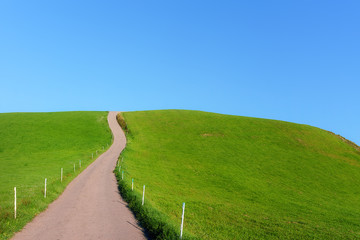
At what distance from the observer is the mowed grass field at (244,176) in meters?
19.9

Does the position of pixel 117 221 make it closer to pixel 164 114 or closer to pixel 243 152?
pixel 243 152

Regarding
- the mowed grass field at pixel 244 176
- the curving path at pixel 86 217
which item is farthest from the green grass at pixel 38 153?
the mowed grass field at pixel 244 176

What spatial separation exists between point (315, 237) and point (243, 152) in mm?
38843

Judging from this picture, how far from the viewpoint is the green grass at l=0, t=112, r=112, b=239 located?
16672 mm

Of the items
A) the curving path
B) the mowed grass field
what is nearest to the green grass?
the curving path

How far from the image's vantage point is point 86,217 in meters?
15.6

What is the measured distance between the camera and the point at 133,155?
46969mm

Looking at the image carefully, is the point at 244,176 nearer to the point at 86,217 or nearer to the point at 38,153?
the point at 86,217

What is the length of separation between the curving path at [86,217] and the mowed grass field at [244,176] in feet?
6.43

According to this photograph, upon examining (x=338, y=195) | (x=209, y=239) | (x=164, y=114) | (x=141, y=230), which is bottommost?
(x=338, y=195)

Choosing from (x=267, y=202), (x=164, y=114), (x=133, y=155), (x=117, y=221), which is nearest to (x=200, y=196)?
(x=267, y=202)

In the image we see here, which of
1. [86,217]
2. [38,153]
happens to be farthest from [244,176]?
[38,153]

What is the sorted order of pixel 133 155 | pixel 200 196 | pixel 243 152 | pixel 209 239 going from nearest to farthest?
pixel 209 239 < pixel 200 196 < pixel 133 155 < pixel 243 152

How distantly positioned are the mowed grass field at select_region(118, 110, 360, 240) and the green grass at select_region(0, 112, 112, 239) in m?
7.20
